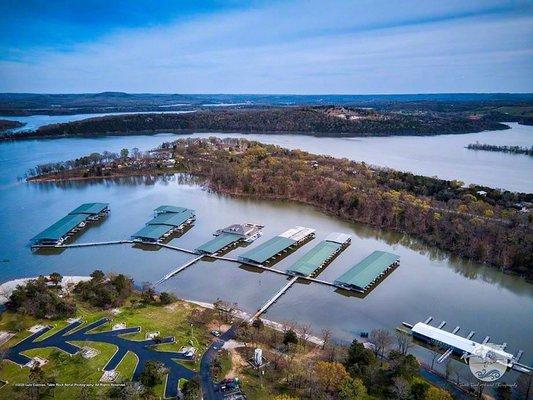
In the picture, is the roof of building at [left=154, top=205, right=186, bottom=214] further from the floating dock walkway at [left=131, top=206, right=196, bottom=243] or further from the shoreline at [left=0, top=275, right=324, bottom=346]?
the shoreline at [left=0, top=275, right=324, bottom=346]

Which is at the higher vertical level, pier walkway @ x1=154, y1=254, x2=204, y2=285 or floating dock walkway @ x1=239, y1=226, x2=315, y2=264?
floating dock walkway @ x1=239, y1=226, x2=315, y2=264

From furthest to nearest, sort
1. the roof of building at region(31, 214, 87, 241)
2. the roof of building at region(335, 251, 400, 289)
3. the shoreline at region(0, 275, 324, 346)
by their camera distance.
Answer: the roof of building at region(31, 214, 87, 241) → the roof of building at region(335, 251, 400, 289) → the shoreline at region(0, 275, 324, 346)

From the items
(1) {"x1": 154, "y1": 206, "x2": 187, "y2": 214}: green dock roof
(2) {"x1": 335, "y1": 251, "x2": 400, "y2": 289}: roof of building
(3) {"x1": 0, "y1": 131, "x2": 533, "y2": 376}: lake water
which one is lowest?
(3) {"x1": 0, "y1": 131, "x2": 533, "y2": 376}: lake water

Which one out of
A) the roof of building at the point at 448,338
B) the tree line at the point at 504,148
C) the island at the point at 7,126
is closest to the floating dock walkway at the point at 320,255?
the roof of building at the point at 448,338

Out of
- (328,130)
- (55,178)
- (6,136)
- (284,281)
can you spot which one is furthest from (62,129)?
(284,281)

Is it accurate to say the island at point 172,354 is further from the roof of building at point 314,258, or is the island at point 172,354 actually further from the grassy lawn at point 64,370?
the roof of building at point 314,258

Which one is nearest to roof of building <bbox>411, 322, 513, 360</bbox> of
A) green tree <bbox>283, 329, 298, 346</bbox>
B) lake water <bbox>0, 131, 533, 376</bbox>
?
lake water <bbox>0, 131, 533, 376</bbox>

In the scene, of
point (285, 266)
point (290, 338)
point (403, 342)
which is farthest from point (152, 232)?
point (403, 342)

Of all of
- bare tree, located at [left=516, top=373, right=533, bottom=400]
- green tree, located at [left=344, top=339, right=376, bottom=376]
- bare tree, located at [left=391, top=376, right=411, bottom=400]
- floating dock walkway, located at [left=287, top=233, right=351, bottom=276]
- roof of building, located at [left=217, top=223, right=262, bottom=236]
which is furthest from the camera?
roof of building, located at [left=217, top=223, right=262, bottom=236]
